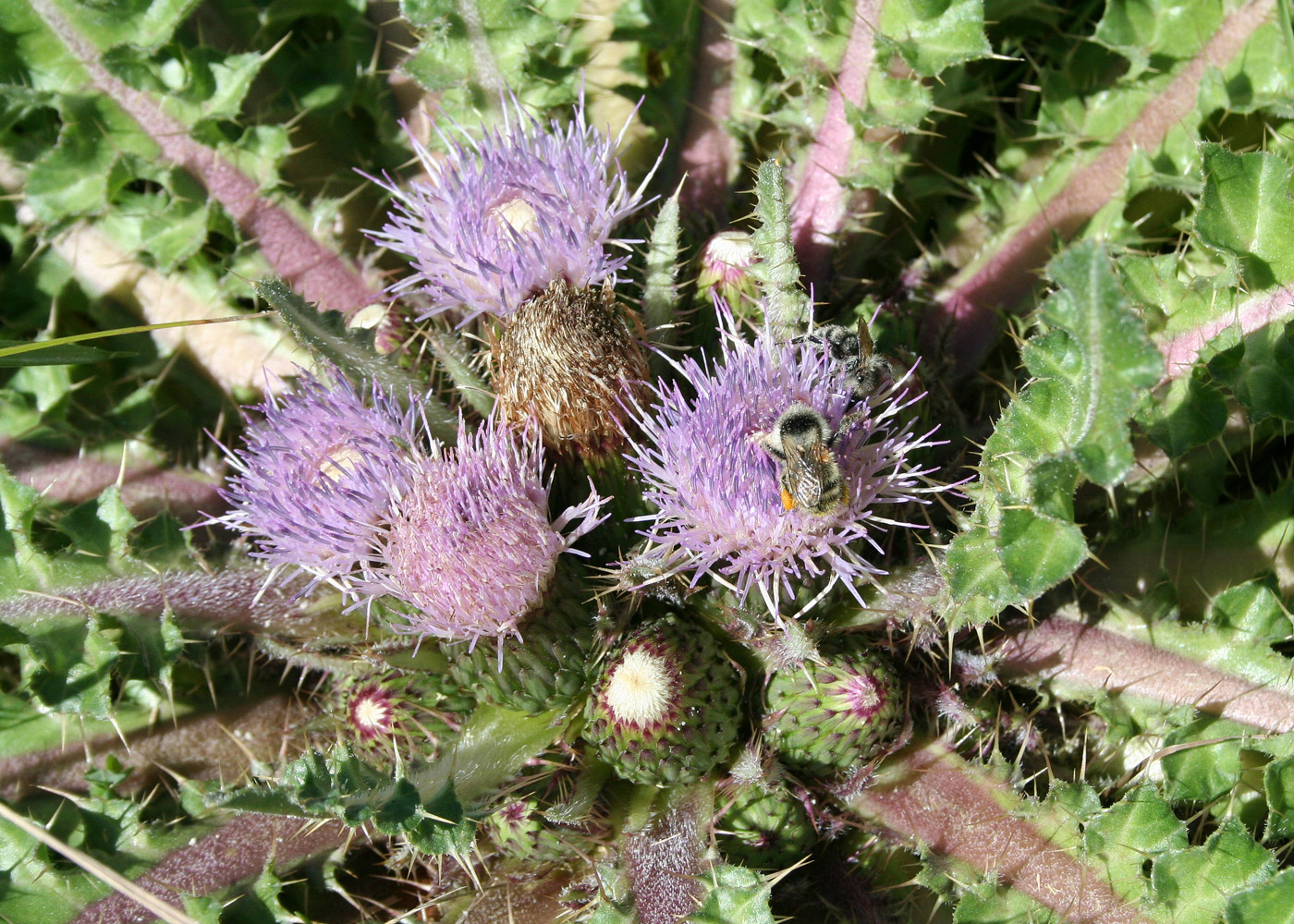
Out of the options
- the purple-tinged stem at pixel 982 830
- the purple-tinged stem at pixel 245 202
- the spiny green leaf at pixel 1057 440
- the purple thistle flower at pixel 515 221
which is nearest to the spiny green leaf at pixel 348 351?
the purple thistle flower at pixel 515 221

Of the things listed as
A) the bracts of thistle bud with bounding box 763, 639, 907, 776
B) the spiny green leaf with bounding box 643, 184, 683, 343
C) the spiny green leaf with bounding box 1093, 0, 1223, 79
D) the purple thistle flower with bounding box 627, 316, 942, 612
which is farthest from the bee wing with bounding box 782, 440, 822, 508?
the spiny green leaf with bounding box 1093, 0, 1223, 79

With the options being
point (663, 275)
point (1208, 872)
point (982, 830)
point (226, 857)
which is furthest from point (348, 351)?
point (1208, 872)

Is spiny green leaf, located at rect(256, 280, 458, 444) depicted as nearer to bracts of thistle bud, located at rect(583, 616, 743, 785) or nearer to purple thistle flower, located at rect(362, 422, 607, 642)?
purple thistle flower, located at rect(362, 422, 607, 642)

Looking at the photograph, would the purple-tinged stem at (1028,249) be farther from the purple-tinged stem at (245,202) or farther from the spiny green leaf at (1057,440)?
the purple-tinged stem at (245,202)

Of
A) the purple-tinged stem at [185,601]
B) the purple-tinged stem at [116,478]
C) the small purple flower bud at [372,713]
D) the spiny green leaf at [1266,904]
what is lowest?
the purple-tinged stem at [116,478]

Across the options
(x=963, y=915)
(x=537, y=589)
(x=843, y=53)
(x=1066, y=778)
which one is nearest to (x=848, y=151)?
(x=843, y=53)

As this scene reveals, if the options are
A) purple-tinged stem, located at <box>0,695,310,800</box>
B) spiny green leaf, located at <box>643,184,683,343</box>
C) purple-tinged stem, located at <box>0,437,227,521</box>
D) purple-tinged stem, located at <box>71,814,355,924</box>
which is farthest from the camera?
purple-tinged stem, located at <box>0,437,227,521</box>
